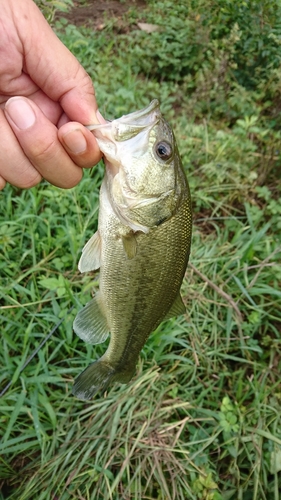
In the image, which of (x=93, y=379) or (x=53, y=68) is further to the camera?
(x=93, y=379)

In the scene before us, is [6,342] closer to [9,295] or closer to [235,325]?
[9,295]

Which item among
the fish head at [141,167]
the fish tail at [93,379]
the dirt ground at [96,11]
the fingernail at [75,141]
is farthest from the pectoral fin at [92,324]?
the dirt ground at [96,11]

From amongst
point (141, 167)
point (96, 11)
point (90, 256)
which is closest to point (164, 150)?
point (141, 167)

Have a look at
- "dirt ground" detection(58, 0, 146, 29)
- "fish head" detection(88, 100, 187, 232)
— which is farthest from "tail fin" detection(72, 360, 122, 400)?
"dirt ground" detection(58, 0, 146, 29)

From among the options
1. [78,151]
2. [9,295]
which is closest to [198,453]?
[9,295]

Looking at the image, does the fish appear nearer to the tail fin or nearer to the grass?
the tail fin

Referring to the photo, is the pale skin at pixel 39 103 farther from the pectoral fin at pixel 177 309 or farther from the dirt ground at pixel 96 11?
the dirt ground at pixel 96 11

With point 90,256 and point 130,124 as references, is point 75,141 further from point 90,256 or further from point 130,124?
point 90,256
